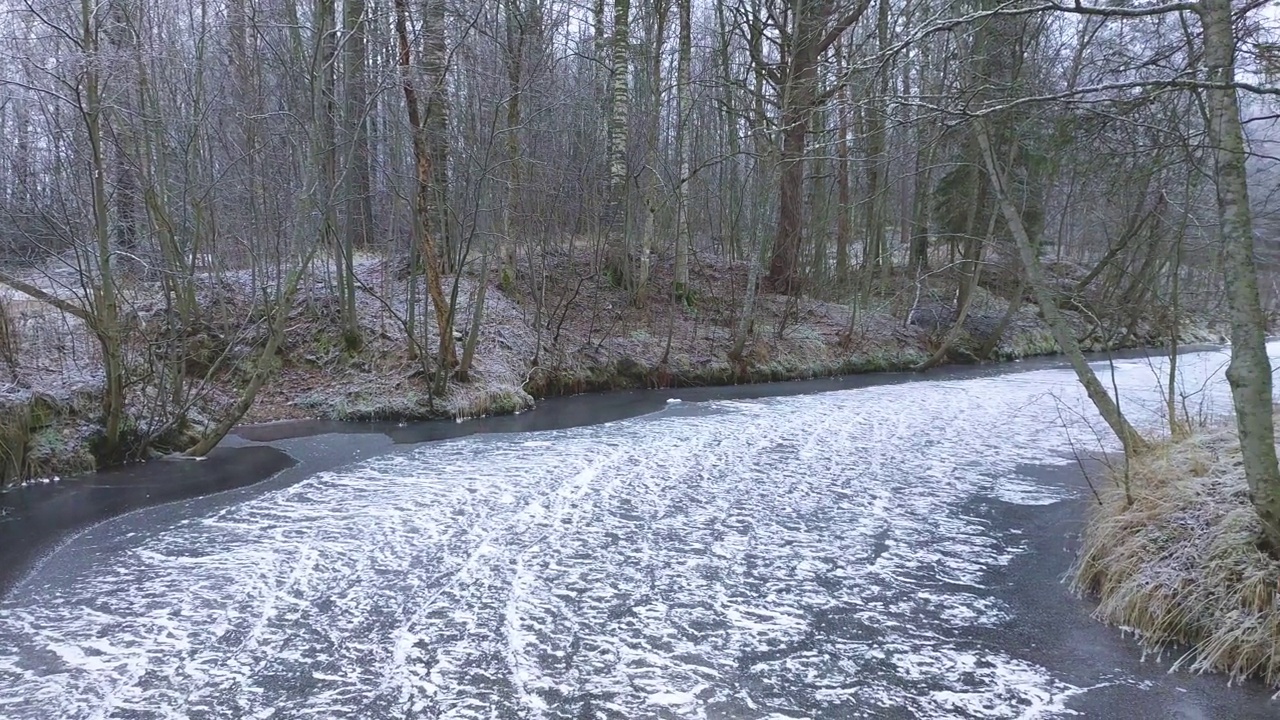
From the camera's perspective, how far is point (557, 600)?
5410mm

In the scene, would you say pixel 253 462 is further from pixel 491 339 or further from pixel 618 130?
pixel 618 130

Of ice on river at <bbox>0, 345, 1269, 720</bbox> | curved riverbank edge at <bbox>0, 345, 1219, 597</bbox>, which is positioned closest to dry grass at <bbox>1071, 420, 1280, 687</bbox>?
ice on river at <bbox>0, 345, 1269, 720</bbox>

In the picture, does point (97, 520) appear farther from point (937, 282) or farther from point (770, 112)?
point (937, 282)

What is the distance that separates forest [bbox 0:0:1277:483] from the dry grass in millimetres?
1312

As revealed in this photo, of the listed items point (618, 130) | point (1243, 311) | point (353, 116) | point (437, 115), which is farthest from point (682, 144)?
point (1243, 311)

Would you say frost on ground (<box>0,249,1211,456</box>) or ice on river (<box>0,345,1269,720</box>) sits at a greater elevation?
frost on ground (<box>0,249,1211,456</box>)

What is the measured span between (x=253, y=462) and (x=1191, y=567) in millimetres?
9128

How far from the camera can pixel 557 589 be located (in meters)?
5.60

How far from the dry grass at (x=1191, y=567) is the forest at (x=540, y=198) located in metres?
1.31

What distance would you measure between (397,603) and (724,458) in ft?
16.3

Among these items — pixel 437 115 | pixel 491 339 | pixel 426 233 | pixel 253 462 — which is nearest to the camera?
pixel 253 462

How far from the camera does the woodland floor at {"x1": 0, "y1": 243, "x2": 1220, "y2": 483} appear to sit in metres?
9.59

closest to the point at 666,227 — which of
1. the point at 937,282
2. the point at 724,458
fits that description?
the point at 937,282

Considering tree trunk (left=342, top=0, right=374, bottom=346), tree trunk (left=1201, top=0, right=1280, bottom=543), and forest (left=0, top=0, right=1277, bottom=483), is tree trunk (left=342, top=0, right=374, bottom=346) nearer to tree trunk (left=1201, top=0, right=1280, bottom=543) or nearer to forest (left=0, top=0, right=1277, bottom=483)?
forest (left=0, top=0, right=1277, bottom=483)
